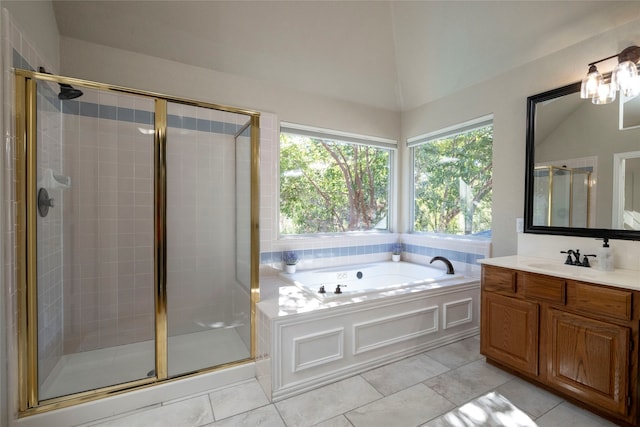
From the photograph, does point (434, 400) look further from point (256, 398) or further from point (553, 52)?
point (553, 52)

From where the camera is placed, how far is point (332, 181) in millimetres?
3539

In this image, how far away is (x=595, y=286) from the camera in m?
1.64

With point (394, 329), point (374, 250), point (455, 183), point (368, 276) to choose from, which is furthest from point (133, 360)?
point (455, 183)

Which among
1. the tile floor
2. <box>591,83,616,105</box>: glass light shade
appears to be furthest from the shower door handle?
<box>591,83,616,105</box>: glass light shade

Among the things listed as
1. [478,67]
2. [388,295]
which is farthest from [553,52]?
[388,295]

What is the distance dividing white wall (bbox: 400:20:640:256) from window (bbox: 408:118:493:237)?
0.53 feet

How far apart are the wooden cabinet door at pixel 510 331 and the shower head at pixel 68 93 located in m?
3.28

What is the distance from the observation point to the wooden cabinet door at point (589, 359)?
1.54 metres

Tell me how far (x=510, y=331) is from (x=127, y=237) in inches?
119

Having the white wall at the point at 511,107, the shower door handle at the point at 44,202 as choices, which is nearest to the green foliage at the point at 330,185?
the white wall at the point at 511,107

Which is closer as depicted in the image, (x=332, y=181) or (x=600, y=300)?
(x=600, y=300)

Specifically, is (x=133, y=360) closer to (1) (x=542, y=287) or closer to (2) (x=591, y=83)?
(1) (x=542, y=287)

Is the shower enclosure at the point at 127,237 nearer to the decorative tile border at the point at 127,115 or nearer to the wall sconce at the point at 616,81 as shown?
the decorative tile border at the point at 127,115

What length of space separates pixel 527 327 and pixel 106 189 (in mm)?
3278
